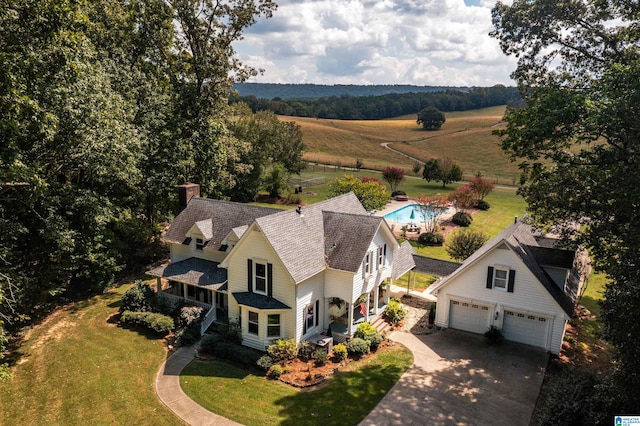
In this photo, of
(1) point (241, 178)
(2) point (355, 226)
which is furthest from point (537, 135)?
(1) point (241, 178)

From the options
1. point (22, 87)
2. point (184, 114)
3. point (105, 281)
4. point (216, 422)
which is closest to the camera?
point (216, 422)

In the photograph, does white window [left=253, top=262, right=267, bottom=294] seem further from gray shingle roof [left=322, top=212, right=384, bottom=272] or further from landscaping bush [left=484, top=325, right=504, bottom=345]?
landscaping bush [left=484, top=325, right=504, bottom=345]

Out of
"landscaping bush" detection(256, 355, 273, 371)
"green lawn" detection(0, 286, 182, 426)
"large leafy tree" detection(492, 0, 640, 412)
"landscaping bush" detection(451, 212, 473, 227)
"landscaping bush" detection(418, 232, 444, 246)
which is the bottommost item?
"green lawn" detection(0, 286, 182, 426)

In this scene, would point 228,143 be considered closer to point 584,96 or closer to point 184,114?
point 184,114

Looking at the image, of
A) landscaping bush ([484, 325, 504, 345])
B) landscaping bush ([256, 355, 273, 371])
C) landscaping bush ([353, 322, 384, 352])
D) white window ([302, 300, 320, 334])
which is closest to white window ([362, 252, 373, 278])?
landscaping bush ([353, 322, 384, 352])

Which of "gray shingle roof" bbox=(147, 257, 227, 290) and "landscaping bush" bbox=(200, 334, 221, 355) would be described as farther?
"gray shingle roof" bbox=(147, 257, 227, 290)

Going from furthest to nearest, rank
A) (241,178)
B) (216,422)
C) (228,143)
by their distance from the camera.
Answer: (241,178), (228,143), (216,422)
